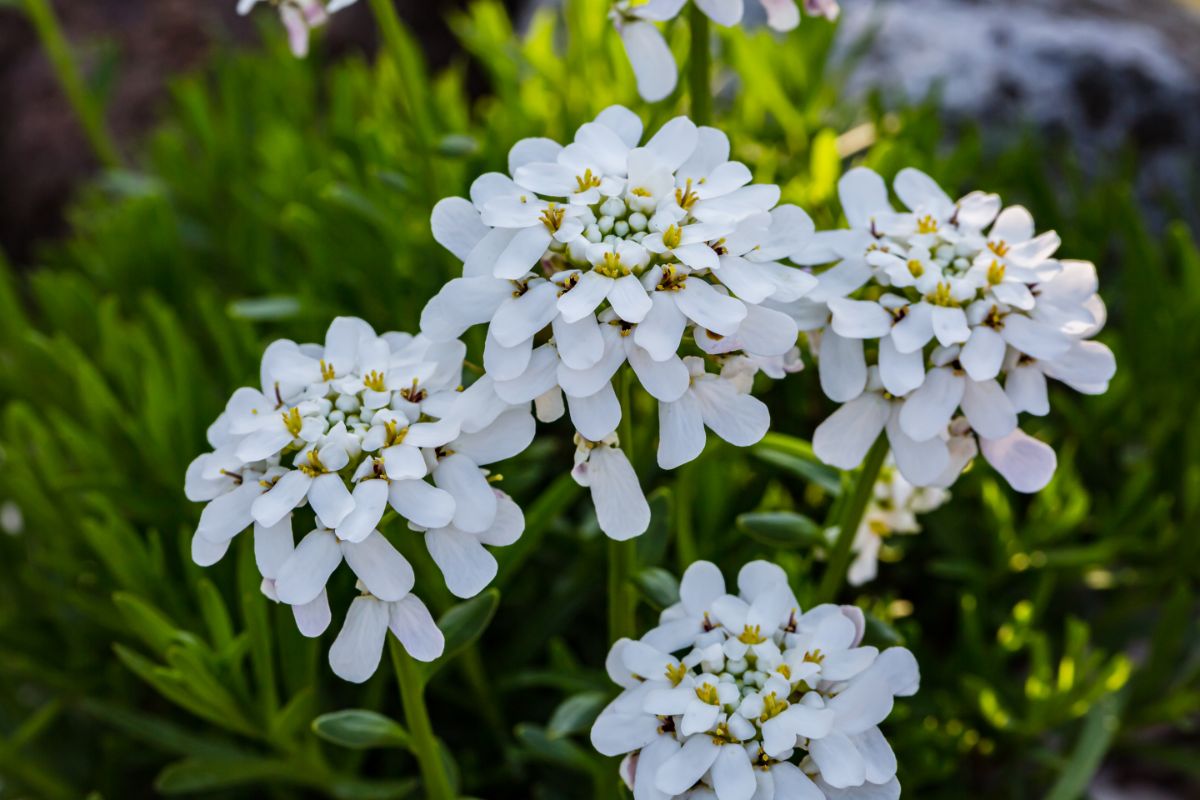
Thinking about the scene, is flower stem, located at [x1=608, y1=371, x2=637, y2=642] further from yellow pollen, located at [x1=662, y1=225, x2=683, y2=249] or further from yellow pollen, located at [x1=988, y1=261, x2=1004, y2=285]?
yellow pollen, located at [x1=988, y1=261, x2=1004, y2=285]

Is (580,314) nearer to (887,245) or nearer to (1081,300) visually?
(887,245)

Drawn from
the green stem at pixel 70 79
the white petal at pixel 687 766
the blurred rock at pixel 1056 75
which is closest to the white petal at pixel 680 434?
the white petal at pixel 687 766

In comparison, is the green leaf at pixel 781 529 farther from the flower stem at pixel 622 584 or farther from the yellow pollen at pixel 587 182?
the yellow pollen at pixel 587 182

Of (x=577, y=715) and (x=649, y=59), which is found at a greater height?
(x=649, y=59)

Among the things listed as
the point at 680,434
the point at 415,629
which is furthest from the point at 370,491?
the point at 680,434

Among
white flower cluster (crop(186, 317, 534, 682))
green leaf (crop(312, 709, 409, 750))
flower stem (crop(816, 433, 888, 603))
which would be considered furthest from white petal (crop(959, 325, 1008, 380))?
green leaf (crop(312, 709, 409, 750))

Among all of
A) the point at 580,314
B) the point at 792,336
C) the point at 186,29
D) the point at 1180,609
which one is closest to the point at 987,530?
the point at 1180,609

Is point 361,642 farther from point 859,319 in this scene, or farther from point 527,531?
point 859,319
